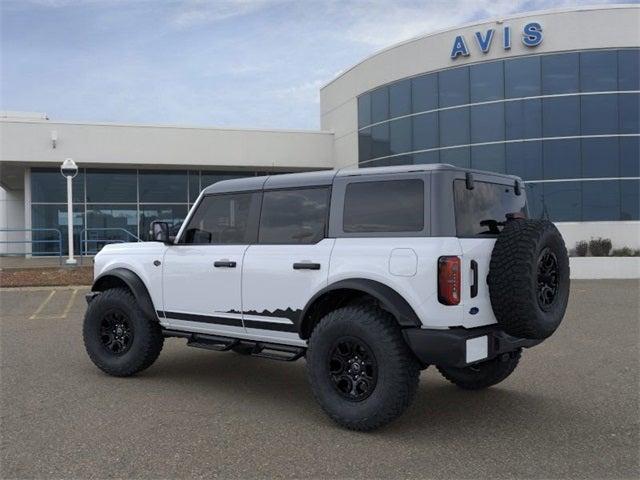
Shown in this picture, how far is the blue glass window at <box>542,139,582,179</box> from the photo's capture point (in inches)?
818

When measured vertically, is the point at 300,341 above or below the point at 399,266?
below

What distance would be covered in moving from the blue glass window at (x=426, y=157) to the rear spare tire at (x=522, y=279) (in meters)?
18.4

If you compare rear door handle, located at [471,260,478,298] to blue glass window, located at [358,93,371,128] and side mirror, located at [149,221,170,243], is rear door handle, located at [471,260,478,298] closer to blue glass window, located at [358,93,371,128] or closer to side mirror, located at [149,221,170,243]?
side mirror, located at [149,221,170,243]

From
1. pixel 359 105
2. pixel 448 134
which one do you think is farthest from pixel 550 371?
pixel 359 105

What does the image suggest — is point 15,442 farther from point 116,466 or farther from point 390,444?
point 390,444

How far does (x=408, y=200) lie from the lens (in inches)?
180

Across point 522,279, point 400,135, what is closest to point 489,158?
point 400,135

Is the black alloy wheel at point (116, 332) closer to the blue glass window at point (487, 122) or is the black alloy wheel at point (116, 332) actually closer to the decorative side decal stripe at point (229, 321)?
the decorative side decal stripe at point (229, 321)

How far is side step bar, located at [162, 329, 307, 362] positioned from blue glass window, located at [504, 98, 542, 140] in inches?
705

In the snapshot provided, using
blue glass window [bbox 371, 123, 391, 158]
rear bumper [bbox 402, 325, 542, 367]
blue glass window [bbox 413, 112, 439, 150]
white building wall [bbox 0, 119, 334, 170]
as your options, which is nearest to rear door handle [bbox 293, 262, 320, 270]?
rear bumper [bbox 402, 325, 542, 367]

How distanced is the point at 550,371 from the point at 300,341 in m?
2.94

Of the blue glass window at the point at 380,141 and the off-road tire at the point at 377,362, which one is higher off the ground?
the blue glass window at the point at 380,141

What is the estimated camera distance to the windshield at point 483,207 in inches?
179

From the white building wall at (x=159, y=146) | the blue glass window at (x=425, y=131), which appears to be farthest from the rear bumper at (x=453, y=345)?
the white building wall at (x=159, y=146)
